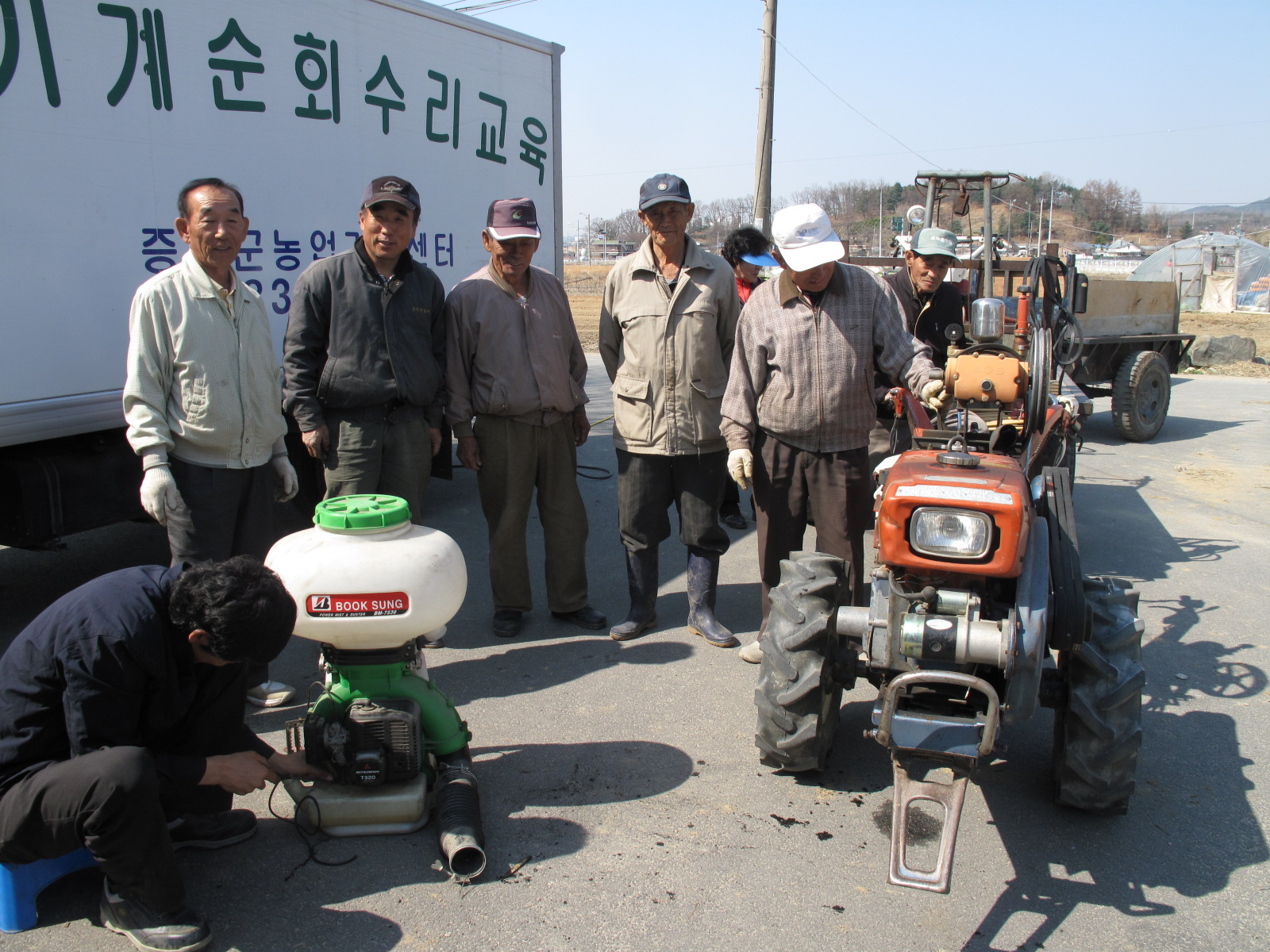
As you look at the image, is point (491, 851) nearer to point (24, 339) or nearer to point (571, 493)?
point (571, 493)

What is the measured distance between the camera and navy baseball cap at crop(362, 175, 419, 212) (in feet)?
13.1

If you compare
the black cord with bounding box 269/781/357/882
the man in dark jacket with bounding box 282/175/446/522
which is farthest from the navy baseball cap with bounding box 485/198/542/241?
the black cord with bounding box 269/781/357/882

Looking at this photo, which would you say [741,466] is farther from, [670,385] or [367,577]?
[367,577]

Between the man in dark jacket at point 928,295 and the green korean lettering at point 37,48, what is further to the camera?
the man in dark jacket at point 928,295

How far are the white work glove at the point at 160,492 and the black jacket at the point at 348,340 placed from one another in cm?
75

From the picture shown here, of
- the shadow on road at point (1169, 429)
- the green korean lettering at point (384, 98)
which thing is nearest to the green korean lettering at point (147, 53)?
the green korean lettering at point (384, 98)

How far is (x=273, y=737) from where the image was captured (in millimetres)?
3629

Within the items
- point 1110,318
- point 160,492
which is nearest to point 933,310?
point 160,492

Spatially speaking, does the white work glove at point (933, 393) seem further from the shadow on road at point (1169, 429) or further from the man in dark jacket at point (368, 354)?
the shadow on road at point (1169, 429)

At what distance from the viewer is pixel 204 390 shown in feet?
11.5

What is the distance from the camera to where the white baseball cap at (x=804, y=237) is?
3670 mm

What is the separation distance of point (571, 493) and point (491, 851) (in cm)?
208

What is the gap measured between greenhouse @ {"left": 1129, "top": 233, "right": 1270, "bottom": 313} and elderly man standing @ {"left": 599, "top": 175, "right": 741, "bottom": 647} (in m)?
24.2

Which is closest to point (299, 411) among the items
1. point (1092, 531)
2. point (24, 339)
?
point (24, 339)
